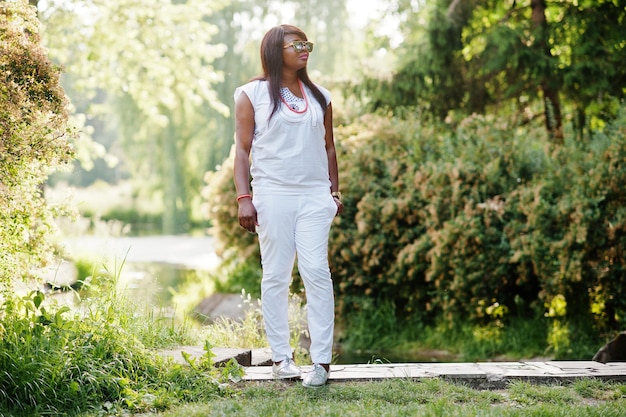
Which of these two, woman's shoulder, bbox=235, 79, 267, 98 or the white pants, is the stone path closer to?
the white pants

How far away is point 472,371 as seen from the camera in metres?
4.51

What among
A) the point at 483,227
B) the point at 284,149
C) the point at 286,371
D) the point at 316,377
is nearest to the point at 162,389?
the point at 286,371

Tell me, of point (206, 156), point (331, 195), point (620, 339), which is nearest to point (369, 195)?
point (620, 339)

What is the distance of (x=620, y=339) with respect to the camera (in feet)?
17.7

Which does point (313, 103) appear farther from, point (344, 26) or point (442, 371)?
point (344, 26)

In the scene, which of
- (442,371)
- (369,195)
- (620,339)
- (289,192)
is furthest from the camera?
(369,195)

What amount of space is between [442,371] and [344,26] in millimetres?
16607

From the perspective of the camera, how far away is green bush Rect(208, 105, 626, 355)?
7.12 metres

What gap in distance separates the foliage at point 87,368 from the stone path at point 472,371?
0.74 feet

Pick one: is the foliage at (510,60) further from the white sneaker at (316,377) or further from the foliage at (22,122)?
the foliage at (22,122)

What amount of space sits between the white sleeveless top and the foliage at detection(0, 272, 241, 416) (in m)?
0.98

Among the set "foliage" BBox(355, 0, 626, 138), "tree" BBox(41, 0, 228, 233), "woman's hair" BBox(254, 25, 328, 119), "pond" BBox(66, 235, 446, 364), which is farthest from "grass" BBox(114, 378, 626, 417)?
"tree" BBox(41, 0, 228, 233)

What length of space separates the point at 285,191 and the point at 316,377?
38.8 inches

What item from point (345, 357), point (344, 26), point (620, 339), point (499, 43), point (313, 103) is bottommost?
point (345, 357)
